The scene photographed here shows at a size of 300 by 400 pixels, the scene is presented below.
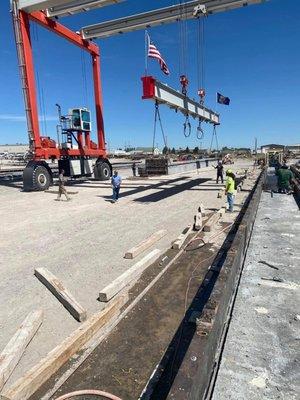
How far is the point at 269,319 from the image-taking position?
16.3ft

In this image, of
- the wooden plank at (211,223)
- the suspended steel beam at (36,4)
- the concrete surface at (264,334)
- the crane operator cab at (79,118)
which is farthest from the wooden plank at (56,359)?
the crane operator cab at (79,118)

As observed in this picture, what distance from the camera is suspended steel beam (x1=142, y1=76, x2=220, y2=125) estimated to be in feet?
42.9

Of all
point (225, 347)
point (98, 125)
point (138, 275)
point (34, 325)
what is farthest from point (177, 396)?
point (98, 125)

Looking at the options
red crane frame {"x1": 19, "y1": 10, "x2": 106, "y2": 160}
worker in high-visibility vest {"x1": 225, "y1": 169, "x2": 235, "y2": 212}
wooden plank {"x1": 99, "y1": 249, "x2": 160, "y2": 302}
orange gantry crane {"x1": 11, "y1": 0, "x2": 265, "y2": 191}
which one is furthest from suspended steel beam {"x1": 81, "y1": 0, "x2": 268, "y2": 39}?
wooden plank {"x1": 99, "y1": 249, "x2": 160, "y2": 302}

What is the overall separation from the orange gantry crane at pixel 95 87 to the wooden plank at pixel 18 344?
10.3 meters

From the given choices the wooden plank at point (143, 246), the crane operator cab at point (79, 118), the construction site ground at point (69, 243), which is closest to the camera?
the construction site ground at point (69, 243)

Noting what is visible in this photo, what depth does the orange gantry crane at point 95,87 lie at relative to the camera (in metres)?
16.4

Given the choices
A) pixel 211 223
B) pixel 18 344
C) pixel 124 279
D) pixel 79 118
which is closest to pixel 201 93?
pixel 79 118

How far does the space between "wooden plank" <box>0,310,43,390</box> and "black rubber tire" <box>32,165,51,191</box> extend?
16.5 metres

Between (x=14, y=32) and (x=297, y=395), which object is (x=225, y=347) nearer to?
(x=297, y=395)

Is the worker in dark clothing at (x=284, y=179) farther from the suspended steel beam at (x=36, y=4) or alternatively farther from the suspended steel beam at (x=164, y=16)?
the suspended steel beam at (x=36, y=4)

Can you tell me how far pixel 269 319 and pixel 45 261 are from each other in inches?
197

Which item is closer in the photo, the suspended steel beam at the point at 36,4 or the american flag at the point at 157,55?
the american flag at the point at 157,55

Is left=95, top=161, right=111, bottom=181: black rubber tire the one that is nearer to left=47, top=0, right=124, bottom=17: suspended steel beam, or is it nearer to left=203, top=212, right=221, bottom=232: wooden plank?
left=47, top=0, right=124, bottom=17: suspended steel beam
